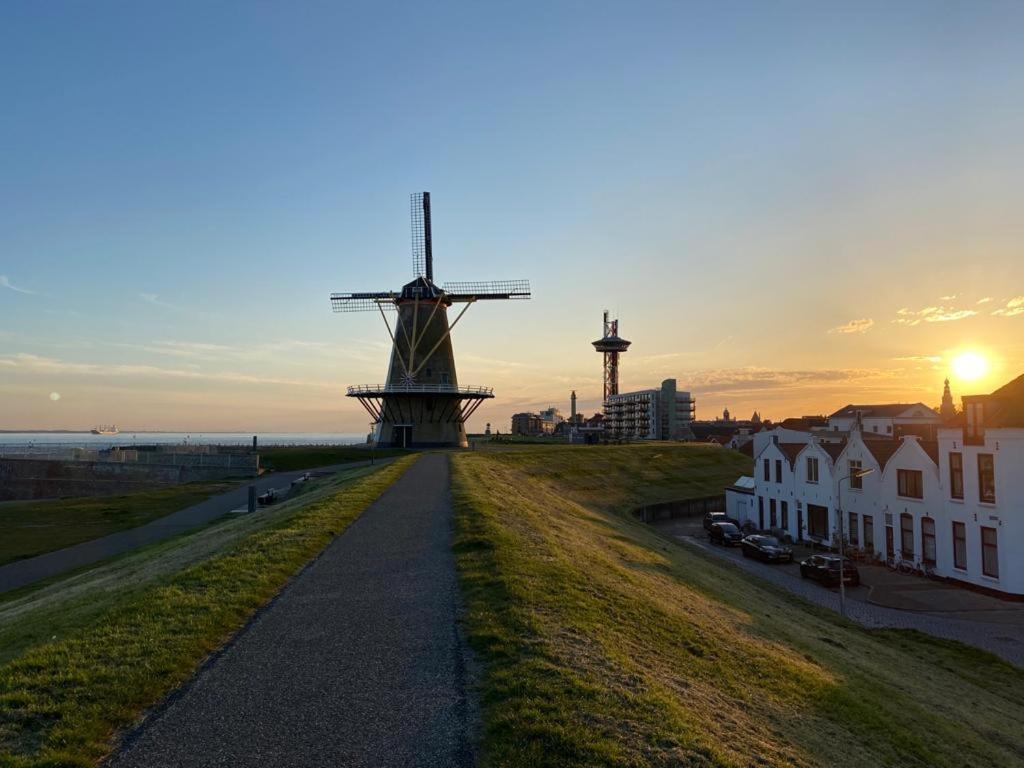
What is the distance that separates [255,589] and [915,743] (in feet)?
40.2

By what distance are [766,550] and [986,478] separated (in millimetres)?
12094

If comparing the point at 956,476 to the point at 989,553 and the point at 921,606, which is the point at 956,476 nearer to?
the point at 989,553

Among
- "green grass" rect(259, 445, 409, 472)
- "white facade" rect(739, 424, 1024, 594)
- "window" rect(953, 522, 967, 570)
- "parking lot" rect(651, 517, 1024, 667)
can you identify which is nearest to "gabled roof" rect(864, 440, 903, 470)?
"white facade" rect(739, 424, 1024, 594)

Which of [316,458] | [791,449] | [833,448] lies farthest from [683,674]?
[316,458]

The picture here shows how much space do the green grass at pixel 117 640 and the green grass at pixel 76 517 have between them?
1853 centimetres

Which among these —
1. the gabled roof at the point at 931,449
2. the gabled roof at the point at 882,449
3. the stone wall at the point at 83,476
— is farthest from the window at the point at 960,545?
the stone wall at the point at 83,476

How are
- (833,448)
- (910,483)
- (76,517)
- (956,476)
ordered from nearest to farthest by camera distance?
1. (956,476)
2. (910,483)
3. (76,517)
4. (833,448)

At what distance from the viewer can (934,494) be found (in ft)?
112

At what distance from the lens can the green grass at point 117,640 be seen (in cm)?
732

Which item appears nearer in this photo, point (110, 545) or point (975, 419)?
point (975, 419)

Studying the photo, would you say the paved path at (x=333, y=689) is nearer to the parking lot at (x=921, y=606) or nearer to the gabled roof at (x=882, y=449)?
the parking lot at (x=921, y=606)

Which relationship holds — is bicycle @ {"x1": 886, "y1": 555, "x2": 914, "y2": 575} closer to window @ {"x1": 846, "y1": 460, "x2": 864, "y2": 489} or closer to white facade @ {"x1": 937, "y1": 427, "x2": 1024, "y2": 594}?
white facade @ {"x1": 937, "y1": 427, "x2": 1024, "y2": 594}

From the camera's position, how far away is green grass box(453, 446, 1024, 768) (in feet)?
24.3

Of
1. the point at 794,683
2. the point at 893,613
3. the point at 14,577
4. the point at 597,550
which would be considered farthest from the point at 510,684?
the point at 14,577
